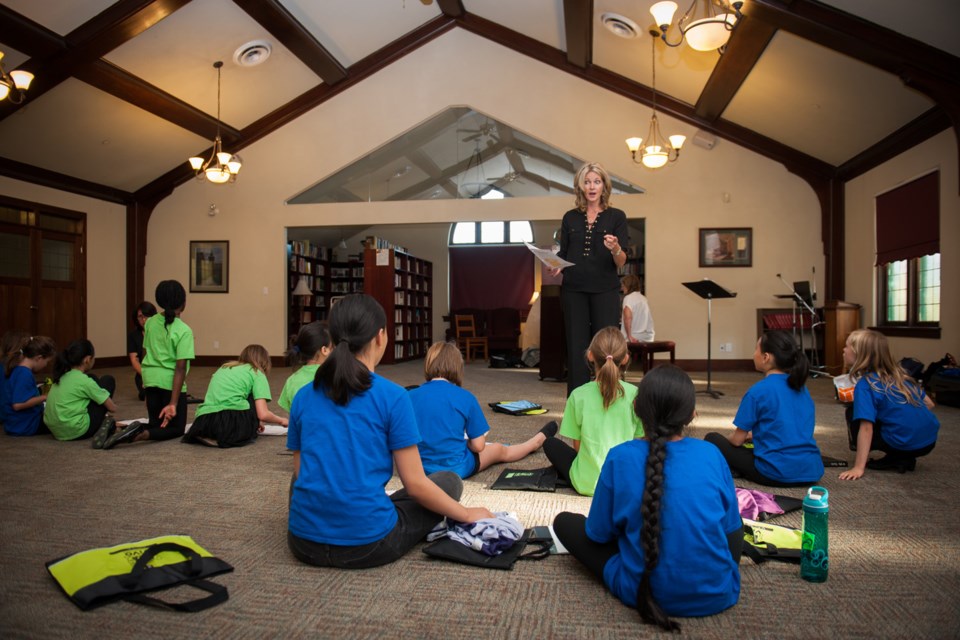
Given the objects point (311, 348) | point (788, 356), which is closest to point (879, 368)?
point (788, 356)

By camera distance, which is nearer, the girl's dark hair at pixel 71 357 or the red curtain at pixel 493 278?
the girl's dark hair at pixel 71 357

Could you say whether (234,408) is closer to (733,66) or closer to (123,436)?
(123,436)

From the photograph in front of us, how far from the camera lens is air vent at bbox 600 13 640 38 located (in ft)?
23.4

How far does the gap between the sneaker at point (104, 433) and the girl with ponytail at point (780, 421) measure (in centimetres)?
344

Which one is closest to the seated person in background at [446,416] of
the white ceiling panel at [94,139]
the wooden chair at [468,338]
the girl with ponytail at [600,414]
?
the girl with ponytail at [600,414]

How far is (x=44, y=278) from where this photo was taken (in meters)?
8.65

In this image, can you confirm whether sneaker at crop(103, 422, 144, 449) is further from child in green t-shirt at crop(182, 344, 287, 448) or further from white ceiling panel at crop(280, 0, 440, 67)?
white ceiling panel at crop(280, 0, 440, 67)

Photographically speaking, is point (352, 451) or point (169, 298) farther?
point (169, 298)

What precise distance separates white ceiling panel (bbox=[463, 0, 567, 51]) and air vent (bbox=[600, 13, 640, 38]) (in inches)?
27.7

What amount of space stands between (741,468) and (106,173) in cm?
A: 960

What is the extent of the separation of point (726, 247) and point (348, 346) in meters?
8.12

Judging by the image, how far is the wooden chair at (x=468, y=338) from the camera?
503 inches

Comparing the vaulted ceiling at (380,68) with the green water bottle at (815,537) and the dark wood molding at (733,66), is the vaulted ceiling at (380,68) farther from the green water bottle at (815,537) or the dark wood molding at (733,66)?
the green water bottle at (815,537)

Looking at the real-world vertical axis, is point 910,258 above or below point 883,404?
above
